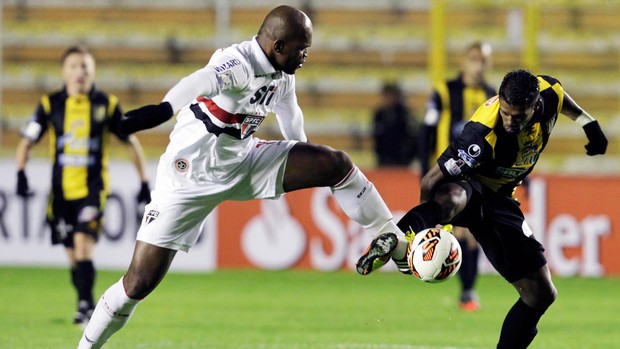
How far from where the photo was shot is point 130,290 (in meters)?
6.59

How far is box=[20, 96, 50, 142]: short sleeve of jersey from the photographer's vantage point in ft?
32.1

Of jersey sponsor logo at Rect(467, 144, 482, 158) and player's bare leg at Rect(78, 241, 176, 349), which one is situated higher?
jersey sponsor logo at Rect(467, 144, 482, 158)

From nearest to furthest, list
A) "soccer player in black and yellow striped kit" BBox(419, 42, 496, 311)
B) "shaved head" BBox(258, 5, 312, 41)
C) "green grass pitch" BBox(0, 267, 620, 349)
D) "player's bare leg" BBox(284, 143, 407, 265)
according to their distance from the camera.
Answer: "shaved head" BBox(258, 5, 312, 41) → "player's bare leg" BBox(284, 143, 407, 265) → "green grass pitch" BBox(0, 267, 620, 349) → "soccer player in black and yellow striped kit" BBox(419, 42, 496, 311)

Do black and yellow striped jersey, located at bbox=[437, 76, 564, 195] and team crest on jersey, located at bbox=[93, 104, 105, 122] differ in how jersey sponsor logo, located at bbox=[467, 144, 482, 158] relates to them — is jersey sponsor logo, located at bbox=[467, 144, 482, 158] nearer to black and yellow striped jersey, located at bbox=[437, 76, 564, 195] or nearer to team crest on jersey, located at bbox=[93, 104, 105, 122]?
black and yellow striped jersey, located at bbox=[437, 76, 564, 195]

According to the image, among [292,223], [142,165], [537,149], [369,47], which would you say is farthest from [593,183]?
[537,149]

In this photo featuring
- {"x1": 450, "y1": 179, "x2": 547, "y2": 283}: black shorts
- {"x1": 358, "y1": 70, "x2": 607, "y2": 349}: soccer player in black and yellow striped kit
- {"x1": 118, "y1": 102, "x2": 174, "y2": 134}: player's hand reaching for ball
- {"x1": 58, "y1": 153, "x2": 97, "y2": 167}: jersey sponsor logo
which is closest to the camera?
{"x1": 118, "y1": 102, "x2": 174, "y2": 134}: player's hand reaching for ball

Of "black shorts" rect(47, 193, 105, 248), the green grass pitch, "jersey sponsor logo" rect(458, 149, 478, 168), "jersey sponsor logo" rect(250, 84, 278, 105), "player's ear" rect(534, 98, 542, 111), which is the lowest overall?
the green grass pitch

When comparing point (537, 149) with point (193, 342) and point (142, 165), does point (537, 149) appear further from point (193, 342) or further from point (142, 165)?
point (142, 165)

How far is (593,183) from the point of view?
14.1m

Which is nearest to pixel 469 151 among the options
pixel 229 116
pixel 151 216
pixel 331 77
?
pixel 229 116

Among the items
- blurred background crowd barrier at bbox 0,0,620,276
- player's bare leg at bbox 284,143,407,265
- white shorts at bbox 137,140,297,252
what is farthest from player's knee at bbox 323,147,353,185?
blurred background crowd barrier at bbox 0,0,620,276

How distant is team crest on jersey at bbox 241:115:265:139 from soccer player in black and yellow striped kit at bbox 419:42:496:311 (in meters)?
4.28

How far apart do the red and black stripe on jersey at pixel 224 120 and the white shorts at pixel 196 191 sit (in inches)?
7.9

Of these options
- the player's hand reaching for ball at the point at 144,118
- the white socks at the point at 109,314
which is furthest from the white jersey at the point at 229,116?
the player's hand reaching for ball at the point at 144,118
